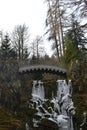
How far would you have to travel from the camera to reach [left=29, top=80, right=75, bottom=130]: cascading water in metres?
12.5

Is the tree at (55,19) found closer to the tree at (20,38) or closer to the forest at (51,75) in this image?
the forest at (51,75)

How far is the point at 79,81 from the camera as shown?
14.1m

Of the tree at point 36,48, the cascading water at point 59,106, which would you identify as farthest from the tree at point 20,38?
the cascading water at point 59,106

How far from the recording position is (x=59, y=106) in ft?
43.3

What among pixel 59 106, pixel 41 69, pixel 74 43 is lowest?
pixel 59 106

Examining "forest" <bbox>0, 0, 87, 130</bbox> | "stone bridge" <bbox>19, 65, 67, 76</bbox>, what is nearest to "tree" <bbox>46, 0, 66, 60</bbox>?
"forest" <bbox>0, 0, 87, 130</bbox>

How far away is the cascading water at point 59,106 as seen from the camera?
1253 centimetres

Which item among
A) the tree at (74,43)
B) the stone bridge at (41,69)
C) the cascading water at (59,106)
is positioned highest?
the tree at (74,43)

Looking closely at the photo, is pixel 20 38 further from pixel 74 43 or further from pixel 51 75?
pixel 51 75

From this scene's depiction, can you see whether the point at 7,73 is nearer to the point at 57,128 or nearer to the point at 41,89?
the point at 41,89

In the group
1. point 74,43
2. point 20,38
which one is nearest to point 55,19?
point 74,43

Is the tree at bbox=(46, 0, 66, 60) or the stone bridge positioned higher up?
the tree at bbox=(46, 0, 66, 60)

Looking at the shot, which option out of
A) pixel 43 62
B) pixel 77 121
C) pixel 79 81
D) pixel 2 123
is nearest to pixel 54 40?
pixel 43 62

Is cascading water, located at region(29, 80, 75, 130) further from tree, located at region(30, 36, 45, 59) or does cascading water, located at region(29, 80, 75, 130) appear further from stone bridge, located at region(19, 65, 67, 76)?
tree, located at region(30, 36, 45, 59)
